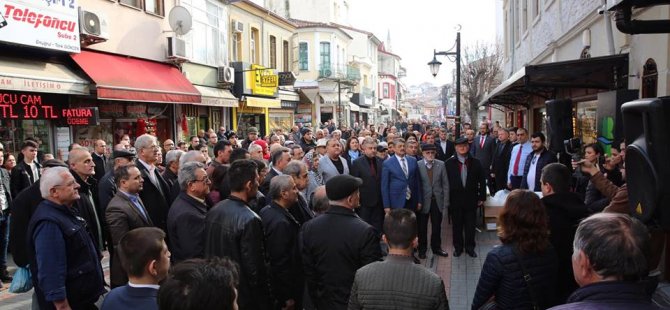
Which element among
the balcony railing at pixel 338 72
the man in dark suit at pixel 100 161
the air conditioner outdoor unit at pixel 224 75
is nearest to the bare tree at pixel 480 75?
the balcony railing at pixel 338 72

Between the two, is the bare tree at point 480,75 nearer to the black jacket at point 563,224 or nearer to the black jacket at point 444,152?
the black jacket at point 444,152

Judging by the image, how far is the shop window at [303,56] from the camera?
35531 mm

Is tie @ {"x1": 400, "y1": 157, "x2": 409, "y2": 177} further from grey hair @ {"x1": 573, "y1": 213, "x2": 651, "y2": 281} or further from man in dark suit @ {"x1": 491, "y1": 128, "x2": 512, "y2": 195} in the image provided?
grey hair @ {"x1": 573, "y1": 213, "x2": 651, "y2": 281}

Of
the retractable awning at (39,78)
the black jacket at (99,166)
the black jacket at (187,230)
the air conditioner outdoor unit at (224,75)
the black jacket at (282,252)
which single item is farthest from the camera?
the air conditioner outdoor unit at (224,75)

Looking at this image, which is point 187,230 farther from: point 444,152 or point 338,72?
point 338,72

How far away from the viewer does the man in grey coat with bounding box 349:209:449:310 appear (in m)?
2.79

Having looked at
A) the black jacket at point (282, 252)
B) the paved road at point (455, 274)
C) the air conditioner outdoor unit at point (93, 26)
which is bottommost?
the paved road at point (455, 274)

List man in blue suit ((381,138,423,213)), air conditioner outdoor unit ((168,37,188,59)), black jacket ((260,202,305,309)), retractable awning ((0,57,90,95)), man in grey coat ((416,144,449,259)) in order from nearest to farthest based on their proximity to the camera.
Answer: black jacket ((260,202,305,309)), man in blue suit ((381,138,423,213)), man in grey coat ((416,144,449,259)), retractable awning ((0,57,90,95)), air conditioner outdoor unit ((168,37,188,59))

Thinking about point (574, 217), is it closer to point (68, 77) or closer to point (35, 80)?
point (35, 80)

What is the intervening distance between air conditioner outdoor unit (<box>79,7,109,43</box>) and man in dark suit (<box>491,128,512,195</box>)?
9.86 meters

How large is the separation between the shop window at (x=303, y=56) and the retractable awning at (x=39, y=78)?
24.2 metres

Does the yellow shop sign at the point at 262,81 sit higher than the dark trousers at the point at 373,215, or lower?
higher

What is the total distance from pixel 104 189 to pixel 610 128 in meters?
5.79

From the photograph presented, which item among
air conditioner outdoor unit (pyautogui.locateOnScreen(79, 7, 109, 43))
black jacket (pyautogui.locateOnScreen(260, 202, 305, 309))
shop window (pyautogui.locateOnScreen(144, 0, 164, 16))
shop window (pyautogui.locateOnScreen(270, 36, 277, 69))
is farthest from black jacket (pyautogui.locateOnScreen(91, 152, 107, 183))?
shop window (pyautogui.locateOnScreen(270, 36, 277, 69))
